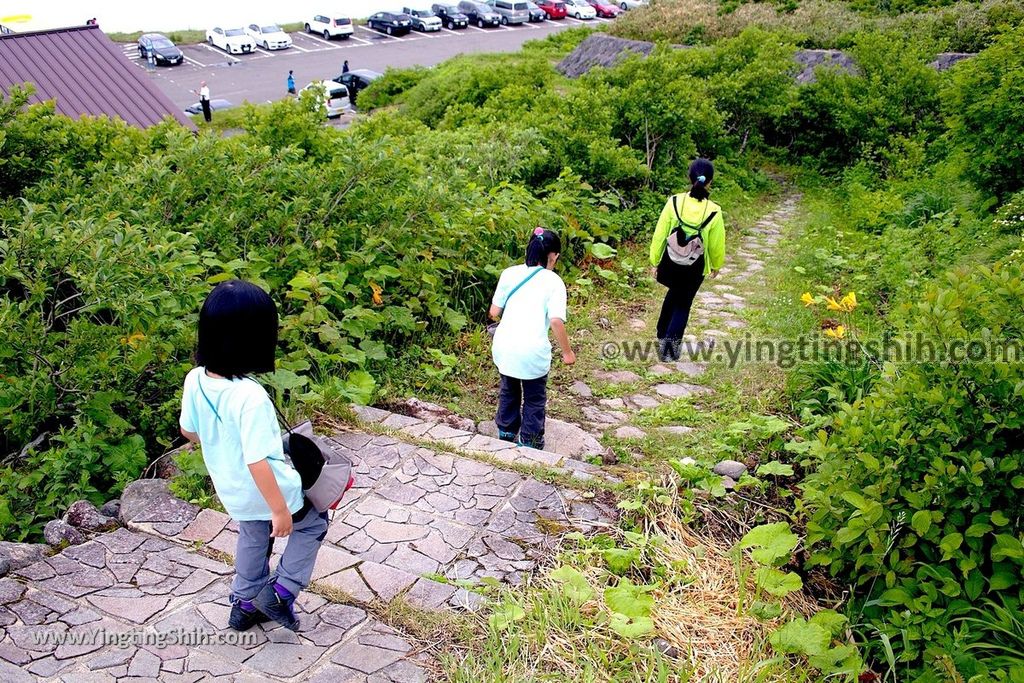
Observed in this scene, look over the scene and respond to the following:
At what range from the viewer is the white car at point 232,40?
40.5 m

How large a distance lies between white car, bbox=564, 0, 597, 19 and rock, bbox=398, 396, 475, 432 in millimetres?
46097

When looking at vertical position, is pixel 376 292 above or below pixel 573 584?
above

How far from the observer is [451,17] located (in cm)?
4628

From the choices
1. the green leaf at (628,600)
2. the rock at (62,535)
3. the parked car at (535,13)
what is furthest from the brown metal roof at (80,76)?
the parked car at (535,13)

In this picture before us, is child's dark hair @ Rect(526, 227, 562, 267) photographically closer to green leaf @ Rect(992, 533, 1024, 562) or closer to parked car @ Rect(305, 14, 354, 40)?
green leaf @ Rect(992, 533, 1024, 562)

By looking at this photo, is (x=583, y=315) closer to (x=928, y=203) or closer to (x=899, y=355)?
(x=899, y=355)

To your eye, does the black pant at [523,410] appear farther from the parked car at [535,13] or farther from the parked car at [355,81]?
the parked car at [535,13]

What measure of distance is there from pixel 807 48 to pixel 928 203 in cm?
1036

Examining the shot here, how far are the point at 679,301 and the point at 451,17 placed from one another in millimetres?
43234

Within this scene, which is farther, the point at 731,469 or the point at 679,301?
the point at 679,301

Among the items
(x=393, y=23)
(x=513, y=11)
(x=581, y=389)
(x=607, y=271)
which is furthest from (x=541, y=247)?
(x=513, y=11)

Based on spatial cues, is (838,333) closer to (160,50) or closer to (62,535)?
(62,535)

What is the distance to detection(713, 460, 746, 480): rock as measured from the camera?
16.5 ft

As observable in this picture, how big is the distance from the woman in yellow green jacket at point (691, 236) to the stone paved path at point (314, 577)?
278 centimetres
